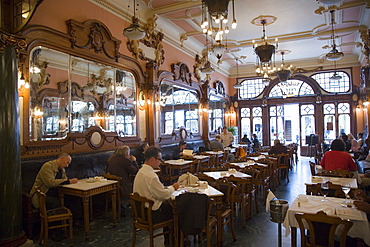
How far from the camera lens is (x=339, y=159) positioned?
16.9ft

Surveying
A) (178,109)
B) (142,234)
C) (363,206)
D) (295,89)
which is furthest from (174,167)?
(295,89)

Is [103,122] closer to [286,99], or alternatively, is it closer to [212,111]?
[212,111]

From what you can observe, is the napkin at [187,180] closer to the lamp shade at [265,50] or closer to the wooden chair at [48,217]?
the wooden chair at [48,217]

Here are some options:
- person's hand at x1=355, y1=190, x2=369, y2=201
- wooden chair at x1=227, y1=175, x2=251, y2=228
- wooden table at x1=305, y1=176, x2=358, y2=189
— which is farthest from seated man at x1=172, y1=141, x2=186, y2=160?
person's hand at x1=355, y1=190, x2=369, y2=201

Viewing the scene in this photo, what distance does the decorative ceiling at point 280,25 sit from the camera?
846 centimetres

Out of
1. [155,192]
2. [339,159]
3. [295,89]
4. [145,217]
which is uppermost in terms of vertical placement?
[295,89]

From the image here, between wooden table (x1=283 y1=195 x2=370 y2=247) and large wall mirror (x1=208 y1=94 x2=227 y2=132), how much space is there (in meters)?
10.7

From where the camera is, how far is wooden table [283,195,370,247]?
276cm

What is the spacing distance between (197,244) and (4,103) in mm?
3571

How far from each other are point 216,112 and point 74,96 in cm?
1002

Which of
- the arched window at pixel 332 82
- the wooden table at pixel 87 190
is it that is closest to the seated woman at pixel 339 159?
the wooden table at pixel 87 190

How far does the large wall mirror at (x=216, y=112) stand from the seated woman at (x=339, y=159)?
350 inches

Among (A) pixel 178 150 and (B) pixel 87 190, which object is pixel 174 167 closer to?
(A) pixel 178 150

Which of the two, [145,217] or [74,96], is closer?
[145,217]
